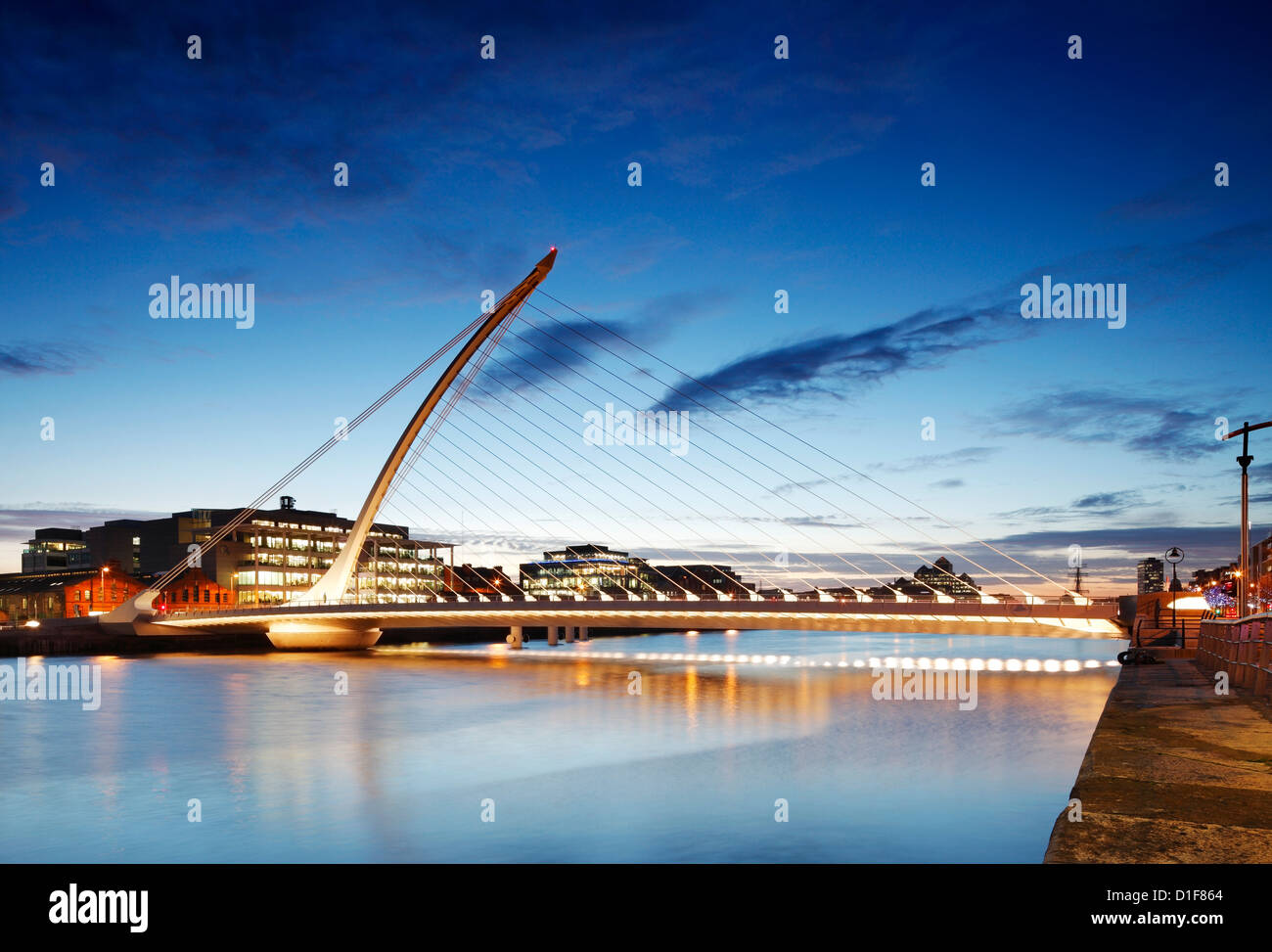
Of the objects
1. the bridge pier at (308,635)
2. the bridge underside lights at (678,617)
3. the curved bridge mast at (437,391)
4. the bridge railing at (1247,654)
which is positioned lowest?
the bridge pier at (308,635)

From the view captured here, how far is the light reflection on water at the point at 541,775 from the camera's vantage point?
13117 mm

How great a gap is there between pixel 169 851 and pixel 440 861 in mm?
4288

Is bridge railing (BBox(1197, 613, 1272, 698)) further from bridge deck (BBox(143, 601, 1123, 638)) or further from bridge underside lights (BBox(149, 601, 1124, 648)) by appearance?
bridge underside lights (BBox(149, 601, 1124, 648))

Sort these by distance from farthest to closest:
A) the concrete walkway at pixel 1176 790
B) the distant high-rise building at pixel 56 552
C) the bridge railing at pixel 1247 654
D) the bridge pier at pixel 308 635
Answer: the distant high-rise building at pixel 56 552 → the bridge pier at pixel 308 635 → the bridge railing at pixel 1247 654 → the concrete walkway at pixel 1176 790

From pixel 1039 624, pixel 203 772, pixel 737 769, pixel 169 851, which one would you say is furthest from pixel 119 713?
pixel 1039 624

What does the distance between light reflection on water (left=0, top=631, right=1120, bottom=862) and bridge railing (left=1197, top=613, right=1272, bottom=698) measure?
11.5 feet

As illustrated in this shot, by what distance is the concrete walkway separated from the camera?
6.60 m

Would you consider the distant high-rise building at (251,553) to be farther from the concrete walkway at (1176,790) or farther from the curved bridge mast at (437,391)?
the concrete walkway at (1176,790)

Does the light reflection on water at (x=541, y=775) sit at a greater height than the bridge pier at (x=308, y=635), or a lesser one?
greater

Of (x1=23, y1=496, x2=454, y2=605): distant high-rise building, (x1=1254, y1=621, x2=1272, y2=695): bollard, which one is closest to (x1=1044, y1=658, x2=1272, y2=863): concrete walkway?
(x1=1254, y1=621, x2=1272, y2=695): bollard

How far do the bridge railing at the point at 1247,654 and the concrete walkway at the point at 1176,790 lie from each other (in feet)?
1.43

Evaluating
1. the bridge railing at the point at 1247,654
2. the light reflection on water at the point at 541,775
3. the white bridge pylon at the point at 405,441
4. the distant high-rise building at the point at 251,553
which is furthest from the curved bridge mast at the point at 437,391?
the distant high-rise building at the point at 251,553

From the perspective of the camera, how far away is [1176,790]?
838cm

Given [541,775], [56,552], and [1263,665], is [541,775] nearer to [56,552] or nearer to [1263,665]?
[1263,665]
